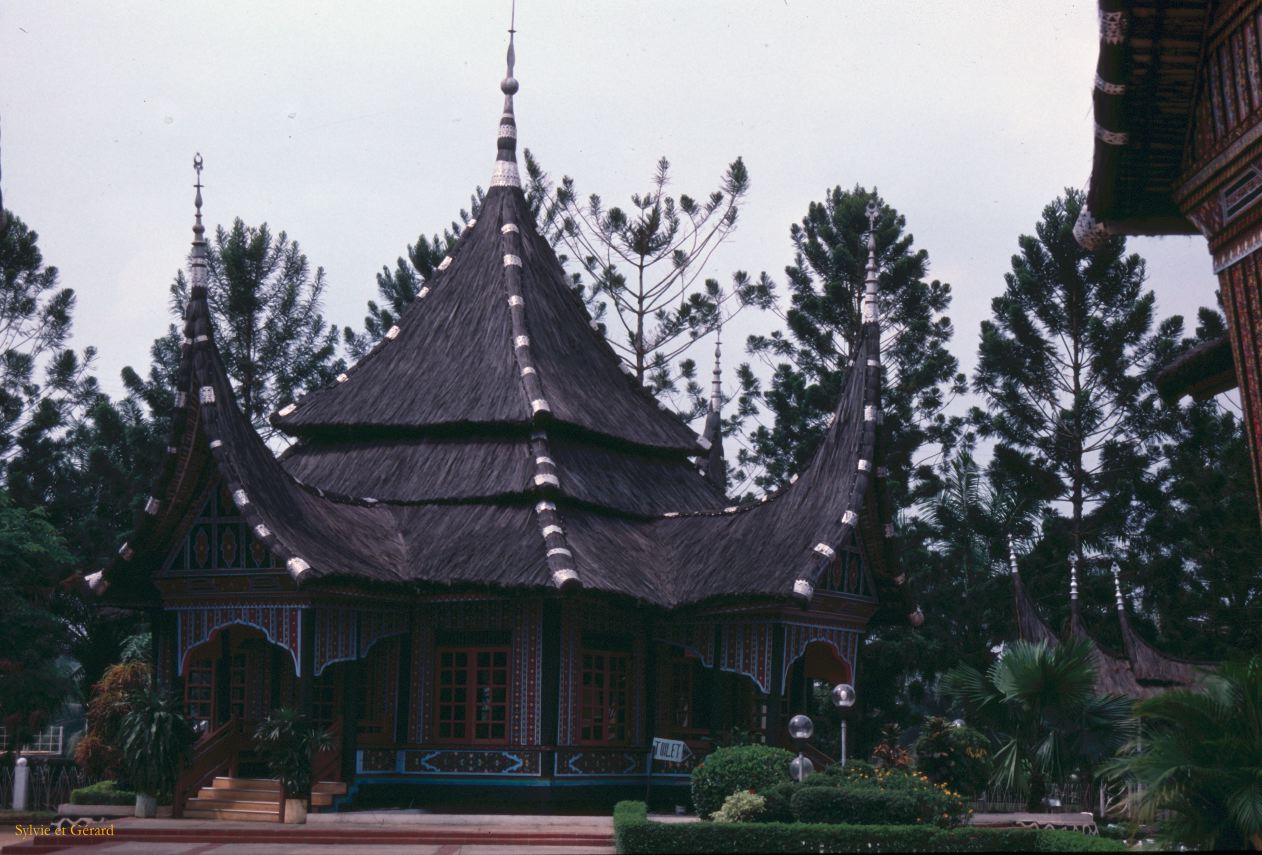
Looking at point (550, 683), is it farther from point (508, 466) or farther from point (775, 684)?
point (508, 466)

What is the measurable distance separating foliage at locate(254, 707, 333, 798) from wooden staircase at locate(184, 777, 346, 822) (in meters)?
0.39

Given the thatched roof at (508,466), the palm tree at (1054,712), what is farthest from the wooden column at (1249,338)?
the thatched roof at (508,466)

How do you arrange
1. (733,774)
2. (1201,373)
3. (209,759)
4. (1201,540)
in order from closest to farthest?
(1201,373) < (733,774) < (209,759) < (1201,540)

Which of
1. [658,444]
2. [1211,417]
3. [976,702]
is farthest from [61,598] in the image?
[1211,417]

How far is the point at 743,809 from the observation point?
17.2 meters

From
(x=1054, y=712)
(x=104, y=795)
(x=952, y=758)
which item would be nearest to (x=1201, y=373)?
(x=1054, y=712)

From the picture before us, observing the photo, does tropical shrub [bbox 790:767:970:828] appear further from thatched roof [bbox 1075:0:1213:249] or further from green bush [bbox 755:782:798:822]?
thatched roof [bbox 1075:0:1213:249]

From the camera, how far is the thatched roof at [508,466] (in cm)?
2184

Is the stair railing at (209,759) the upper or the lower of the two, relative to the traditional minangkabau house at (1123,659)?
lower

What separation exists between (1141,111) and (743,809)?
9164mm

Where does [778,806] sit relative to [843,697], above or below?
below

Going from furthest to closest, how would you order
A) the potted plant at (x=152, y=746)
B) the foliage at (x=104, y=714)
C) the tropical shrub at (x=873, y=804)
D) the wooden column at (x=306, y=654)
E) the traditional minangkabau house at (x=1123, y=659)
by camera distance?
the traditional minangkabau house at (x=1123, y=659), the foliage at (x=104, y=714), the wooden column at (x=306, y=654), the potted plant at (x=152, y=746), the tropical shrub at (x=873, y=804)

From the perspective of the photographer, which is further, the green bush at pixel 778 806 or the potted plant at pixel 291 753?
the potted plant at pixel 291 753

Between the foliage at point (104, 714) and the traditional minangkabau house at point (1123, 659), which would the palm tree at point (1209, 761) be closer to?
the foliage at point (104, 714)
